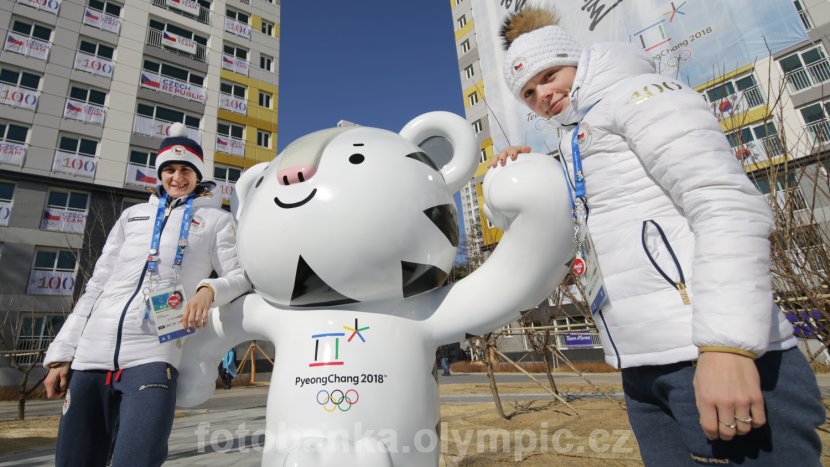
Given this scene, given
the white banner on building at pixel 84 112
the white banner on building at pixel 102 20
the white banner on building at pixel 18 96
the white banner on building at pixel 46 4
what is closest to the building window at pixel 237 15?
the white banner on building at pixel 102 20

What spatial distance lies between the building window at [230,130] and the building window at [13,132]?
5.84 metres

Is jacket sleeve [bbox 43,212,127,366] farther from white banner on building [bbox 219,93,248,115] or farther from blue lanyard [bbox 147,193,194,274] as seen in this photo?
white banner on building [bbox 219,93,248,115]

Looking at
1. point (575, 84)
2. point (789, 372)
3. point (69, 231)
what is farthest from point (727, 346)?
point (69, 231)

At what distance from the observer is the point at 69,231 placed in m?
13.4

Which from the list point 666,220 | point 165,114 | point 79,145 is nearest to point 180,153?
point 666,220

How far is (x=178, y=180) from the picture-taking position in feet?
6.89

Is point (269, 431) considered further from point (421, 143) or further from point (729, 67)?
point (729, 67)

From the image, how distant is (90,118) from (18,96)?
6.08 feet

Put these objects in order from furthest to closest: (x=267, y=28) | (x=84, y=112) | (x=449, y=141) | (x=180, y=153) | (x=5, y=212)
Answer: (x=267, y=28) → (x=84, y=112) → (x=5, y=212) → (x=449, y=141) → (x=180, y=153)

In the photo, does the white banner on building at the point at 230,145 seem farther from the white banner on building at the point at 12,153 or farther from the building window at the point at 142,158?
the white banner on building at the point at 12,153

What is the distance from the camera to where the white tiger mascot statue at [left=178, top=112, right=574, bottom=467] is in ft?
4.95

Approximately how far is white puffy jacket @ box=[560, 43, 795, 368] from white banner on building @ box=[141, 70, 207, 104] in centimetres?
1854

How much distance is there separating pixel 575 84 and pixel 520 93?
0.79 ft

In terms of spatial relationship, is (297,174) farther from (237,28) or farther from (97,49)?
(237,28)
